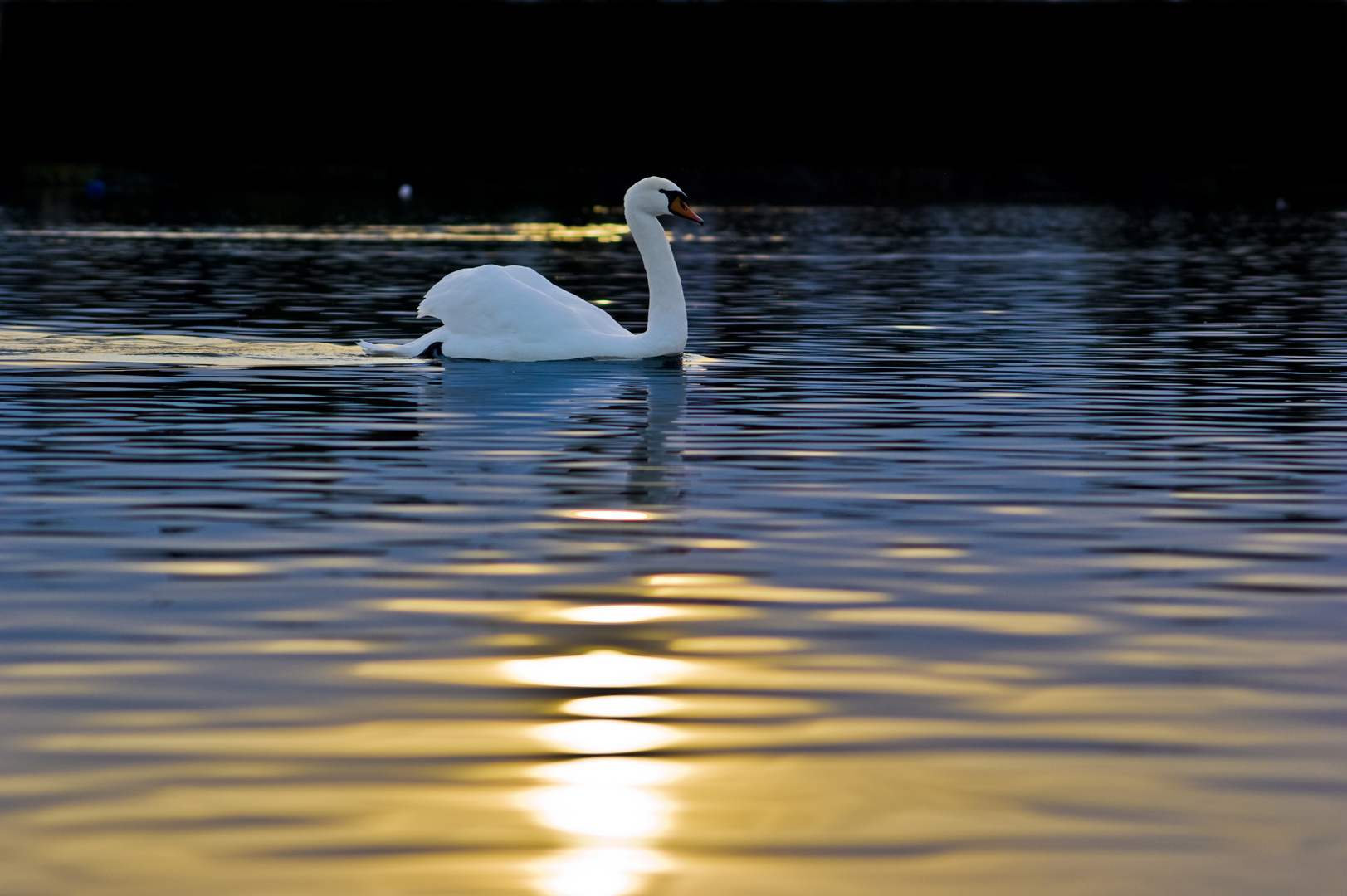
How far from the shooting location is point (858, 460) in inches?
571

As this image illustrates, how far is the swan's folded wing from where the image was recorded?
787 inches

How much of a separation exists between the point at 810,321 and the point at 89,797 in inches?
829

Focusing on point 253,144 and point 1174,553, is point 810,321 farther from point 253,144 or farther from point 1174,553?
point 253,144

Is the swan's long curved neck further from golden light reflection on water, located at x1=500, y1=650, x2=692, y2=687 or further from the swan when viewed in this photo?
golden light reflection on water, located at x1=500, y1=650, x2=692, y2=687

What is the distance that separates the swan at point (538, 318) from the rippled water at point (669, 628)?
1.10 feet

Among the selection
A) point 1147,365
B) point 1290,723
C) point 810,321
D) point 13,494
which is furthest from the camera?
point 810,321

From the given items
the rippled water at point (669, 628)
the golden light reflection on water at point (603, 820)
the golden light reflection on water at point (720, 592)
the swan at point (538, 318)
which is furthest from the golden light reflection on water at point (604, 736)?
the swan at point (538, 318)

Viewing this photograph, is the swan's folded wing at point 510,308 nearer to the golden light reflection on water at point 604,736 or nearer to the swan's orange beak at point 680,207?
the swan's orange beak at point 680,207

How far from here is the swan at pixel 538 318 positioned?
20.0 meters

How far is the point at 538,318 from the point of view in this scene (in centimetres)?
1995

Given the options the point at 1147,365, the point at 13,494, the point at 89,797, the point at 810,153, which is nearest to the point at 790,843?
the point at 89,797

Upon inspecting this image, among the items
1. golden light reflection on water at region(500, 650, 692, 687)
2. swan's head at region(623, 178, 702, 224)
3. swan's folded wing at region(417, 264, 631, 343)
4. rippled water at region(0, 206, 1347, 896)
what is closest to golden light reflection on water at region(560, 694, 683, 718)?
rippled water at region(0, 206, 1347, 896)

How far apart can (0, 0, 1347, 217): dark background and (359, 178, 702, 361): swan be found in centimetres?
7885

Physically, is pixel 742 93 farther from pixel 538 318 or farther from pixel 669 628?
pixel 669 628
